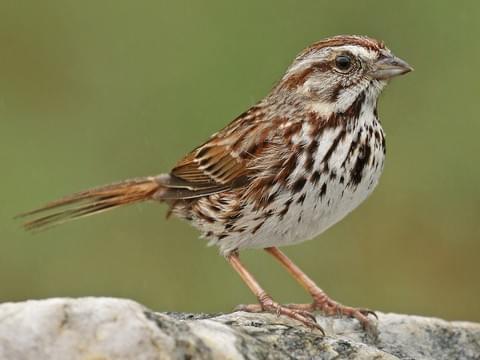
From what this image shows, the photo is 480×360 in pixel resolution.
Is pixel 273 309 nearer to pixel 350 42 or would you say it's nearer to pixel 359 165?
pixel 359 165

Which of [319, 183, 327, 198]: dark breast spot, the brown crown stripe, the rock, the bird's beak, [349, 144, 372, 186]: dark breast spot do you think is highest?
the brown crown stripe

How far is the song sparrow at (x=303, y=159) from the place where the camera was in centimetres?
679

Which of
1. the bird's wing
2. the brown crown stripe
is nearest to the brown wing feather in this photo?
the bird's wing

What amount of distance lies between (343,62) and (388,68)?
0.25 metres

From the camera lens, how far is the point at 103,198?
7.89 meters

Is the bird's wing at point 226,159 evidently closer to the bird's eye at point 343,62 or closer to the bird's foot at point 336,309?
the bird's eye at point 343,62

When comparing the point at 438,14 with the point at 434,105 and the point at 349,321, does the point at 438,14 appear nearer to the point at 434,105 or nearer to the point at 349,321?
the point at 434,105

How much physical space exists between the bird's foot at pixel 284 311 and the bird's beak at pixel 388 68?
132 cm

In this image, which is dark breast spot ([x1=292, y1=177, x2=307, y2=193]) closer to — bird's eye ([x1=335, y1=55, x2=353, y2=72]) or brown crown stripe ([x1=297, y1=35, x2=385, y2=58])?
bird's eye ([x1=335, y1=55, x2=353, y2=72])

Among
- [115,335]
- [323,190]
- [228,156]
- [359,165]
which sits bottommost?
[115,335]

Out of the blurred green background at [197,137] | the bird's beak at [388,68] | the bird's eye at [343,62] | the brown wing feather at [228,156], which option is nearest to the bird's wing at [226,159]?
the brown wing feather at [228,156]

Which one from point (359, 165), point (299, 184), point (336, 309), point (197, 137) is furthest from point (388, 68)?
point (197, 137)

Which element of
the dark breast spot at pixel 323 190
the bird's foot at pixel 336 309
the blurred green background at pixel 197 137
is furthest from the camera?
the blurred green background at pixel 197 137

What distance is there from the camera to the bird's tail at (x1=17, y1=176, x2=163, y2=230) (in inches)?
309
